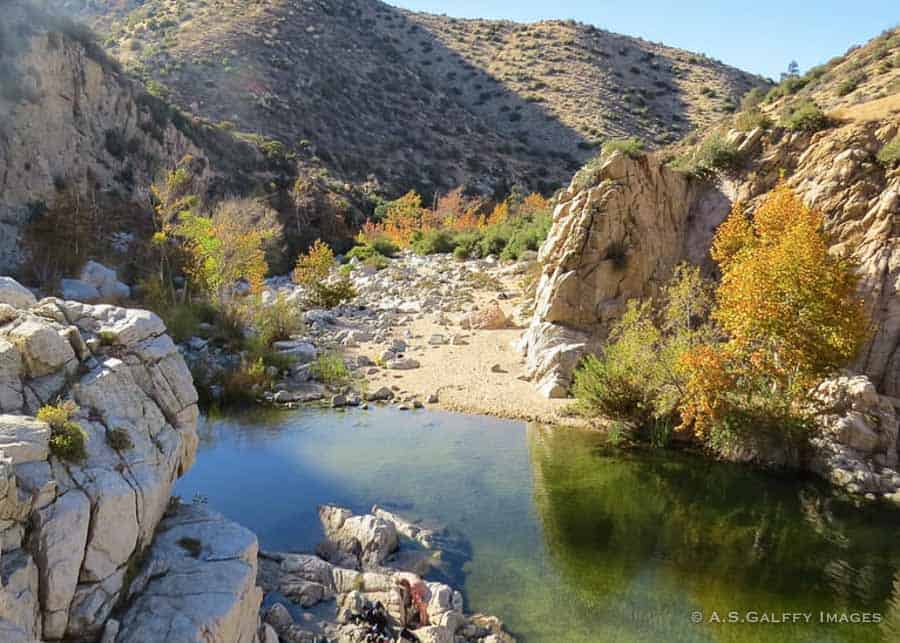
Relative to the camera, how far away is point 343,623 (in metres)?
9.33

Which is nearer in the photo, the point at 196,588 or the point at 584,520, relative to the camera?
the point at 196,588

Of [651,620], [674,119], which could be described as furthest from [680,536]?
[674,119]

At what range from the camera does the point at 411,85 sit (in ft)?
253

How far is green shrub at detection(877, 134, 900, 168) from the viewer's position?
728 inches

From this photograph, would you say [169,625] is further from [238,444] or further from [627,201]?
[627,201]

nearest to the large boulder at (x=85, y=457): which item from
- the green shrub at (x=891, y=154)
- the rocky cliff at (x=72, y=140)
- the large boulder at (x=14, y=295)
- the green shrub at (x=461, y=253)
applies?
the large boulder at (x=14, y=295)

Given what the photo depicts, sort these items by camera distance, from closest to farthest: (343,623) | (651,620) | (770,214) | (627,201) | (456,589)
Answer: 1. (343,623)
2. (651,620)
3. (456,589)
4. (770,214)
5. (627,201)

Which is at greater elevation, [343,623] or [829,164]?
[829,164]

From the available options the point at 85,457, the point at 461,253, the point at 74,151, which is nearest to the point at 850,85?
the point at 461,253

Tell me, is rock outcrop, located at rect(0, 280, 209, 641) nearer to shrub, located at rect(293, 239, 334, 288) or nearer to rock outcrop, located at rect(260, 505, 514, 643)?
rock outcrop, located at rect(260, 505, 514, 643)

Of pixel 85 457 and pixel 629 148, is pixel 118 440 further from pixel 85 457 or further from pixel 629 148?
pixel 629 148

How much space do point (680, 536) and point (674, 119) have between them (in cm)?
→ 7299

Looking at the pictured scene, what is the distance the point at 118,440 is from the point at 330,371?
1453 cm

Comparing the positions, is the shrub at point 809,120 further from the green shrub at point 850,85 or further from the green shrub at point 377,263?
the green shrub at point 377,263
